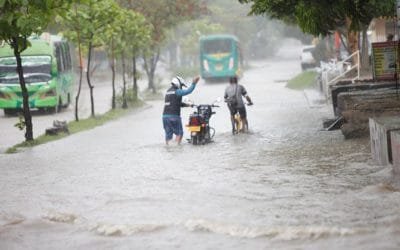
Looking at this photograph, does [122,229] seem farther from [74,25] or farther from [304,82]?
[304,82]

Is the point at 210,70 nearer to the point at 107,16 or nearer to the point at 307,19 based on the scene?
the point at 107,16

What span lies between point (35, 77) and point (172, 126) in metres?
15.8

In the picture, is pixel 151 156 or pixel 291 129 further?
pixel 291 129

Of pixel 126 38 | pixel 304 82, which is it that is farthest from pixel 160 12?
pixel 304 82

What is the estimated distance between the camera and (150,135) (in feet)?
76.1

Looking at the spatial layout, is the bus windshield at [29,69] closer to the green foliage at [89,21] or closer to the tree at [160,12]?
the green foliage at [89,21]

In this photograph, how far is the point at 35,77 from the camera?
33.6 m

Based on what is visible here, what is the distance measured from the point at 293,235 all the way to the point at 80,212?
136 inches

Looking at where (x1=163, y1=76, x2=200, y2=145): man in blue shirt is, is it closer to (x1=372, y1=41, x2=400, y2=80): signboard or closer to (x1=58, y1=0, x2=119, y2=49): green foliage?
(x1=372, y1=41, x2=400, y2=80): signboard

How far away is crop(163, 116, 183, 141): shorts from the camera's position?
19.0m

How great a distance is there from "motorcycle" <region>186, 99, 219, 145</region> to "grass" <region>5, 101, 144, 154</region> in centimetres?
427

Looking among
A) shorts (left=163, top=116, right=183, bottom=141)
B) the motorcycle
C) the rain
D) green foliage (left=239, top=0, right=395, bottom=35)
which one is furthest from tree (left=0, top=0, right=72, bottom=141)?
green foliage (left=239, top=0, right=395, bottom=35)

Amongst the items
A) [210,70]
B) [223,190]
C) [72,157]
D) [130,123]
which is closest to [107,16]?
[130,123]

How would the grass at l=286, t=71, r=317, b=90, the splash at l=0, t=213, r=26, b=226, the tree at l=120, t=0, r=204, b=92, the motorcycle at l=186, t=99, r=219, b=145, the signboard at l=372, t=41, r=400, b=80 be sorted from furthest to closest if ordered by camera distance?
the grass at l=286, t=71, r=317, b=90
the tree at l=120, t=0, r=204, b=92
the signboard at l=372, t=41, r=400, b=80
the motorcycle at l=186, t=99, r=219, b=145
the splash at l=0, t=213, r=26, b=226
